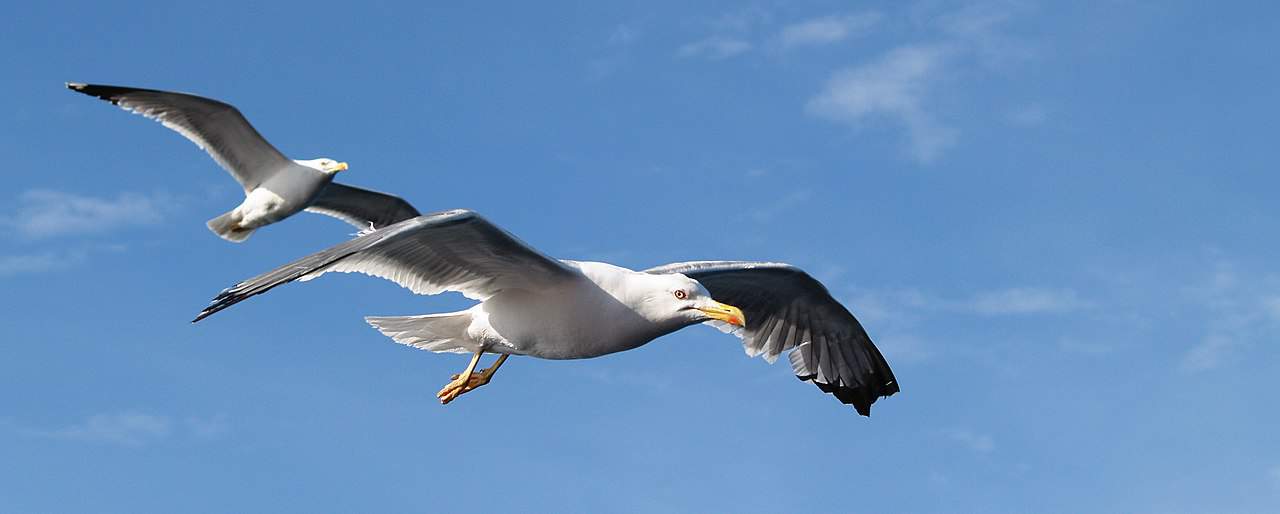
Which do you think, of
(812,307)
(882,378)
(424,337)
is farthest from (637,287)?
(882,378)

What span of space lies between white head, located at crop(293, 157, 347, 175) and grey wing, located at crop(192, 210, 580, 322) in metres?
5.72

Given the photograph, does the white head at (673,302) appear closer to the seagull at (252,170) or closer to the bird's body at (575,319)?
the bird's body at (575,319)

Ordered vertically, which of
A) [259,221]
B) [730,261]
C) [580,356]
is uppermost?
[259,221]

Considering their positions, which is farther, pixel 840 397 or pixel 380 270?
pixel 840 397

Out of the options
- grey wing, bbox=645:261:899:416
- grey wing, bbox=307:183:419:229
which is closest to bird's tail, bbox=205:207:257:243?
grey wing, bbox=307:183:419:229

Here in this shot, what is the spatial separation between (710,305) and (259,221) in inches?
285

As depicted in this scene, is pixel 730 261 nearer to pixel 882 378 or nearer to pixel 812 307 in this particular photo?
pixel 812 307

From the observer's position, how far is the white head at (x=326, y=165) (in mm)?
14914

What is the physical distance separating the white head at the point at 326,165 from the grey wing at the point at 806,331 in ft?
15.7

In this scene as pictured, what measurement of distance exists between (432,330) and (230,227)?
6.07 metres

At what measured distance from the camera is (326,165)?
49.1ft

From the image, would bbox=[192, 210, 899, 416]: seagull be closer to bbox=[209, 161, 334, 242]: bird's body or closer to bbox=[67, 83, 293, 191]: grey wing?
bbox=[209, 161, 334, 242]: bird's body

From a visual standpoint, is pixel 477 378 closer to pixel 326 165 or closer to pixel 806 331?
pixel 806 331

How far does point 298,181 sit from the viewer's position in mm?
14938
